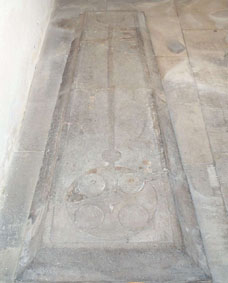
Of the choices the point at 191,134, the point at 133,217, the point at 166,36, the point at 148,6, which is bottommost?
the point at 191,134

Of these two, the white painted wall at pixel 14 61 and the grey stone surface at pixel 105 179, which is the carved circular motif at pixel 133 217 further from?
the white painted wall at pixel 14 61

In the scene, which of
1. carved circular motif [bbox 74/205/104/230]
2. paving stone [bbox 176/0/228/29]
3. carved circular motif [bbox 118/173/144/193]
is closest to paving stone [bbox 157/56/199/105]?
paving stone [bbox 176/0/228/29]

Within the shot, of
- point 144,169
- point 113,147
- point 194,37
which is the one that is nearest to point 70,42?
point 194,37

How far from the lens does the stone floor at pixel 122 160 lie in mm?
2322

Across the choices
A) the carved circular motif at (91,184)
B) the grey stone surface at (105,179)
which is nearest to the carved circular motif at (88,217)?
the grey stone surface at (105,179)

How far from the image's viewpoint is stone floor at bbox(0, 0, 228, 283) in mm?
2322

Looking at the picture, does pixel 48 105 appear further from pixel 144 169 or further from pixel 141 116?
pixel 144 169

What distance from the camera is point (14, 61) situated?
345 cm

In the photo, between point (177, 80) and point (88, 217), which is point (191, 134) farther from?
point (88, 217)

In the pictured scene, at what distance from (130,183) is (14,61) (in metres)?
1.93

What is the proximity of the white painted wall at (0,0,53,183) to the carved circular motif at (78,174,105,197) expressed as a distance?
89 cm

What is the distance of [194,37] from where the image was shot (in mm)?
4691

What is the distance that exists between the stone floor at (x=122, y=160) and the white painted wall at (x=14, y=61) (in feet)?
0.51

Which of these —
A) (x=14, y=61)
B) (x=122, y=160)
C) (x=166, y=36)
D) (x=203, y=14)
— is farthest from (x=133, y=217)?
(x=203, y=14)
